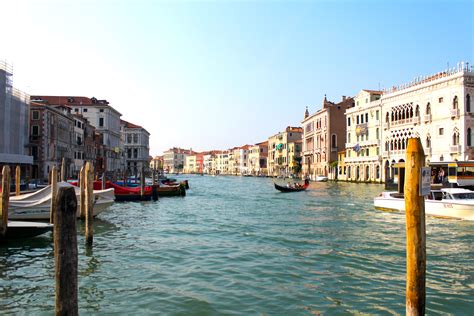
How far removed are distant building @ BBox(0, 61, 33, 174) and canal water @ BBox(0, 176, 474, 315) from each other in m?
16.7

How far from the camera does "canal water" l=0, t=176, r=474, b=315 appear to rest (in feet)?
18.3

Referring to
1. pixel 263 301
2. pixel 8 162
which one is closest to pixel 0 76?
pixel 8 162

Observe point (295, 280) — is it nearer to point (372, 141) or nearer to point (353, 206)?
point (353, 206)

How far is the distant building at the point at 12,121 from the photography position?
25250 mm

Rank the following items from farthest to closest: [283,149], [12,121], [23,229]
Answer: [283,149] < [12,121] < [23,229]

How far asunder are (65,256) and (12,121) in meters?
26.1

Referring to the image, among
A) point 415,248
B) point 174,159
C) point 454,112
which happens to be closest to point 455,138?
point 454,112

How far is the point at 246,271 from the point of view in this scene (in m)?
7.23

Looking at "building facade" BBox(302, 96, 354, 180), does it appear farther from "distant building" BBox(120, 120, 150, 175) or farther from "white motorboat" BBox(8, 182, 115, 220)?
"white motorboat" BBox(8, 182, 115, 220)

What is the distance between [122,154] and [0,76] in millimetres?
48099

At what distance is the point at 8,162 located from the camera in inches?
987

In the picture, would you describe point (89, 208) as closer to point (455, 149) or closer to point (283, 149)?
point (455, 149)

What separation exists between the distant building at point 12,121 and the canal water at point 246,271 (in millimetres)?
16673

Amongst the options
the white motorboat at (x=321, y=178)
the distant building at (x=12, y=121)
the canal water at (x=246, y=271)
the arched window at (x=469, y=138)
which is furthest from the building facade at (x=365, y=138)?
the distant building at (x=12, y=121)
